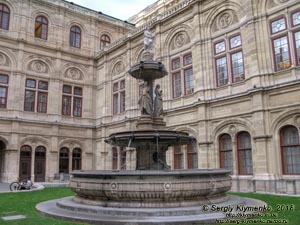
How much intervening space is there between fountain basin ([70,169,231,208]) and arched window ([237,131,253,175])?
8.63 m

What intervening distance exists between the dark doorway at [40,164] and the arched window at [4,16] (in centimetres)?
1057

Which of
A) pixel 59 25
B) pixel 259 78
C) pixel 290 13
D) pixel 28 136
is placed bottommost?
pixel 28 136

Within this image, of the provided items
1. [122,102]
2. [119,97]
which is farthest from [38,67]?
[122,102]

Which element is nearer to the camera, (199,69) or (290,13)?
(290,13)

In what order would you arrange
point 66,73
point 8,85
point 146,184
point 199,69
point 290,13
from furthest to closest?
point 66,73 < point 8,85 < point 199,69 < point 290,13 < point 146,184

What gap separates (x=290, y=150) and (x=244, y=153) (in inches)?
100

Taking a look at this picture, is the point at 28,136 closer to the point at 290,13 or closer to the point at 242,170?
the point at 242,170

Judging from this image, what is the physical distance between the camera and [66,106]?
26656 millimetres

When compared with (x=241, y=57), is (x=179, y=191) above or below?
below

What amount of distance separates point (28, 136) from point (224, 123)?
52.5 ft

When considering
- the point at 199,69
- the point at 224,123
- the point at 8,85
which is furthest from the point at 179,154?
the point at 8,85

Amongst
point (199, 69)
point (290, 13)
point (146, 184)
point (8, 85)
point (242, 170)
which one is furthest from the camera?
point (8, 85)

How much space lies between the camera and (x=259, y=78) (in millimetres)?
15164

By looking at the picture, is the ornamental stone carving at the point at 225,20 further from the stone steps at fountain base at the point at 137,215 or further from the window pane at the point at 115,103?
the stone steps at fountain base at the point at 137,215
